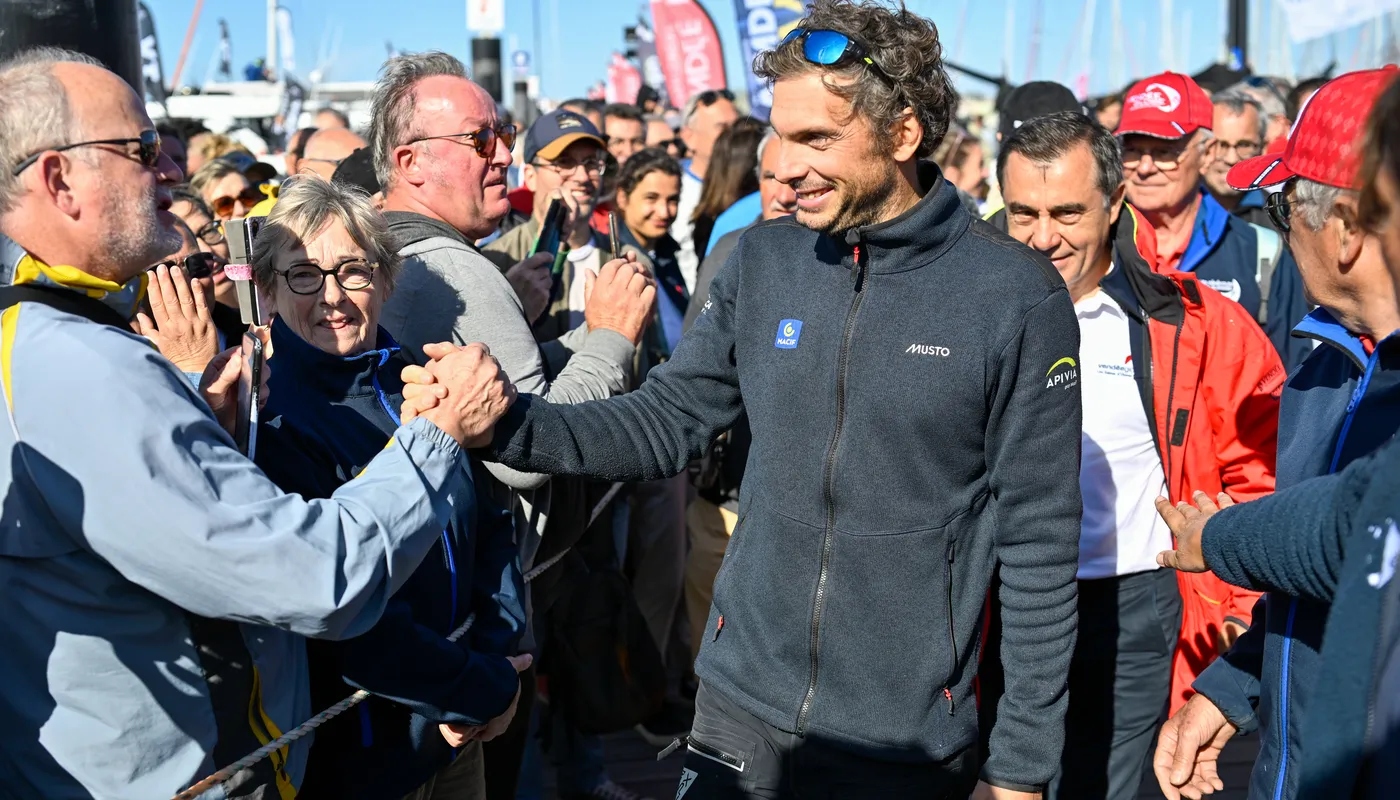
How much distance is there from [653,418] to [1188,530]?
111cm

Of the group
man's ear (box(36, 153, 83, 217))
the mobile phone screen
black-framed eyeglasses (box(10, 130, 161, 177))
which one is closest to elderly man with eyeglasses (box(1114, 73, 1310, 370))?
the mobile phone screen

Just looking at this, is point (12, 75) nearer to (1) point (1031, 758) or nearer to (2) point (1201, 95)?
(1) point (1031, 758)

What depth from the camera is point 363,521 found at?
2.05 m

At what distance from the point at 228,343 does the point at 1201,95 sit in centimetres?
388

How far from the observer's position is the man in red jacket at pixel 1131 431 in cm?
339

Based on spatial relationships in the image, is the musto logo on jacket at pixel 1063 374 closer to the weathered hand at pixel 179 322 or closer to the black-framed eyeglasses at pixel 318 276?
the black-framed eyeglasses at pixel 318 276

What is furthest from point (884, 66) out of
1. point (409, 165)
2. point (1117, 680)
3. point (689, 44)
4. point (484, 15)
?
point (689, 44)

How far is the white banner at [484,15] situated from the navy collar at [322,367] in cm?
985

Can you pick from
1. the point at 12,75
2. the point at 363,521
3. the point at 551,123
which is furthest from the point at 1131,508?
the point at 551,123

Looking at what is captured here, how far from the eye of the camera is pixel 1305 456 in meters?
2.31

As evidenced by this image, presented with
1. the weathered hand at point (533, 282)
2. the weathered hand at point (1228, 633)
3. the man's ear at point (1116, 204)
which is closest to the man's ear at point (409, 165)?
the weathered hand at point (533, 282)

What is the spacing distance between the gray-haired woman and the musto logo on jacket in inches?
47.8

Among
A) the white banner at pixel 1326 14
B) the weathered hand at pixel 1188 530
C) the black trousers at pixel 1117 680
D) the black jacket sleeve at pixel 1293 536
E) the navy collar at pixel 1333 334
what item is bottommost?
the black trousers at pixel 1117 680

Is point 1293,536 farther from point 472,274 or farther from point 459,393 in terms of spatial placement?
point 472,274
